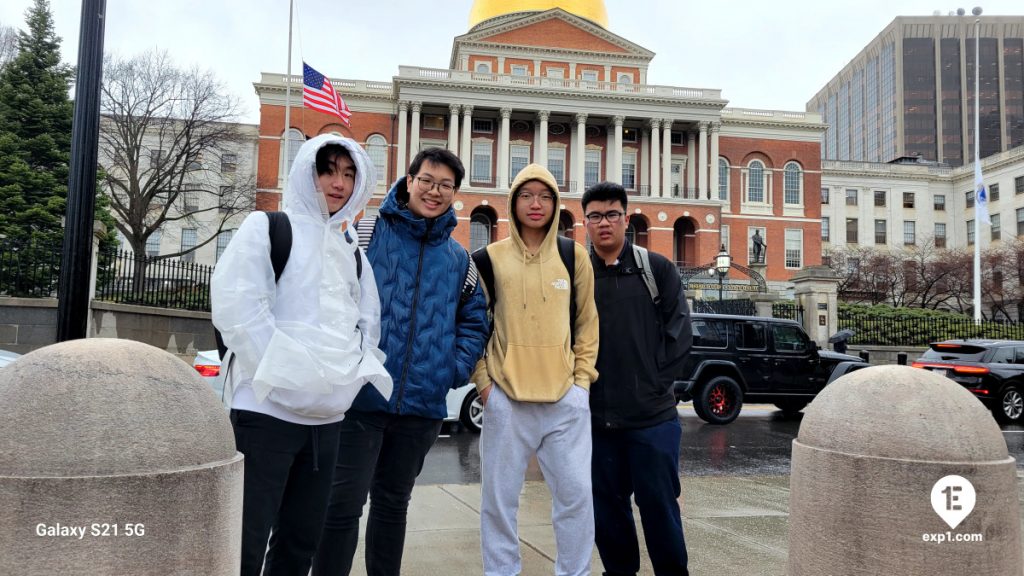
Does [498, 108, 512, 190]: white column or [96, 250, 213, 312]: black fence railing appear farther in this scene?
[498, 108, 512, 190]: white column

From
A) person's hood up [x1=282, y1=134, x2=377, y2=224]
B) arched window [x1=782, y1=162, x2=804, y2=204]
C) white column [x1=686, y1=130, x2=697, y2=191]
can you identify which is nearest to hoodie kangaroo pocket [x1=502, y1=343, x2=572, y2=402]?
person's hood up [x1=282, y1=134, x2=377, y2=224]

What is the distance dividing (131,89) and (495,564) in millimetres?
34856

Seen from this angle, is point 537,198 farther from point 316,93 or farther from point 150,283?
point 316,93

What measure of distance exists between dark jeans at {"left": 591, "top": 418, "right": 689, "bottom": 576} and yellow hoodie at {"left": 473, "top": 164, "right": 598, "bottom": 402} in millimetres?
466

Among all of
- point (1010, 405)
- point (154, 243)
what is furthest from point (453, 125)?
point (1010, 405)

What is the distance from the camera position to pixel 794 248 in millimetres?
57594

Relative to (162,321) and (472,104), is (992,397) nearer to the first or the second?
(162,321)

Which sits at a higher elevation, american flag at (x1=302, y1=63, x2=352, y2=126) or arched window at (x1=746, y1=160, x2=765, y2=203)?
arched window at (x1=746, y1=160, x2=765, y2=203)

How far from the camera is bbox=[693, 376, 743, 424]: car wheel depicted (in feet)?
40.1

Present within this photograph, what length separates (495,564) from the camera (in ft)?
11.4

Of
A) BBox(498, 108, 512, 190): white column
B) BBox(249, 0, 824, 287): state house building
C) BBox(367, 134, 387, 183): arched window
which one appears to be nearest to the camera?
BBox(249, 0, 824, 287): state house building

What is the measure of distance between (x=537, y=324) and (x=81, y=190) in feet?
9.06

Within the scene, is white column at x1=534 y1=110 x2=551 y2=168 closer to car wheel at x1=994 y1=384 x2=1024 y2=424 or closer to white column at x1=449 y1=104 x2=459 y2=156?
white column at x1=449 y1=104 x2=459 y2=156

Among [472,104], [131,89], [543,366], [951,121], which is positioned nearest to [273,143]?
[472,104]
